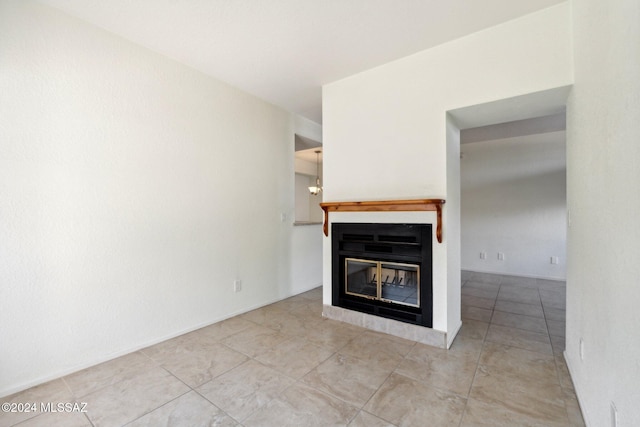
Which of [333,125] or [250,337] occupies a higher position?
[333,125]

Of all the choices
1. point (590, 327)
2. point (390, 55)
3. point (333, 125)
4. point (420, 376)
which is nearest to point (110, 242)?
point (333, 125)

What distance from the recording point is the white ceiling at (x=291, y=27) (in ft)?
6.19

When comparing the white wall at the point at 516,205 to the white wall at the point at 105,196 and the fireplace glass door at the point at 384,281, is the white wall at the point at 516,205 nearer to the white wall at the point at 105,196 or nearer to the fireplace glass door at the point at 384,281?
the fireplace glass door at the point at 384,281

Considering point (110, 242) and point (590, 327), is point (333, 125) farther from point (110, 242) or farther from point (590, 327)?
point (590, 327)

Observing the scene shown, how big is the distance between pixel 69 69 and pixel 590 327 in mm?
3779

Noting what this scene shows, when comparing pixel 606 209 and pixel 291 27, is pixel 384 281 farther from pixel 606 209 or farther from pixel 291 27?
pixel 291 27

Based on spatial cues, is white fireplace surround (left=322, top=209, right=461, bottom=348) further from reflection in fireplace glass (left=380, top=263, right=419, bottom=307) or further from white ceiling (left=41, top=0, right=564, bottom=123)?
white ceiling (left=41, top=0, right=564, bottom=123)

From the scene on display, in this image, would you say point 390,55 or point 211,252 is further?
point 211,252

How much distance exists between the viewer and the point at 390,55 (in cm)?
250

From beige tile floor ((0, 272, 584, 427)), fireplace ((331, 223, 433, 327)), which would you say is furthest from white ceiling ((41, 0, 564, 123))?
beige tile floor ((0, 272, 584, 427))

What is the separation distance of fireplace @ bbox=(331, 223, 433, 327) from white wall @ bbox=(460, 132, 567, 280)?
3.73 m

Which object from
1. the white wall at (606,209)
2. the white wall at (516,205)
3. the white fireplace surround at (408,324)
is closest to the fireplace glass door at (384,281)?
the white fireplace surround at (408,324)

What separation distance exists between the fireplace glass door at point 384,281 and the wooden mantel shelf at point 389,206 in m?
0.46

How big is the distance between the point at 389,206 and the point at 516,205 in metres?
3.97
